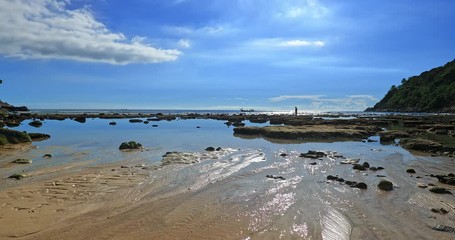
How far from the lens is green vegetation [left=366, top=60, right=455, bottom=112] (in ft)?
438

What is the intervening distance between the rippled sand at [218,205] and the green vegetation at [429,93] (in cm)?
13048

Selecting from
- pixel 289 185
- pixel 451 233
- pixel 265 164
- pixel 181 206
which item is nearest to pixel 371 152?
pixel 265 164

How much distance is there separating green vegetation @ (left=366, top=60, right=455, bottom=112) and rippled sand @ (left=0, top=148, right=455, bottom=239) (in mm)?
130480

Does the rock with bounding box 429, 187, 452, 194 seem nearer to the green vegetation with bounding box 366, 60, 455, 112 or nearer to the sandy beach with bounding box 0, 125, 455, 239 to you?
the sandy beach with bounding box 0, 125, 455, 239

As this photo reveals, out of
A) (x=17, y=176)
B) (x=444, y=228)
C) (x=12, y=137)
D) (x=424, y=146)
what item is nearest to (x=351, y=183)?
(x=444, y=228)

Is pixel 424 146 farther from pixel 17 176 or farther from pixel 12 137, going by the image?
pixel 12 137

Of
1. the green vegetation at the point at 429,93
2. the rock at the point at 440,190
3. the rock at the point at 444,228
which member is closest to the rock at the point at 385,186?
the rock at the point at 440,190

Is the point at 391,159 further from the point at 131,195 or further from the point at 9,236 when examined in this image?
the point at 9,236

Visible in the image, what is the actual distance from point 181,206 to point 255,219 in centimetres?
248

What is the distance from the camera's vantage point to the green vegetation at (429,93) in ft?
438

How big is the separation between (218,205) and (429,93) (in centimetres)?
16434

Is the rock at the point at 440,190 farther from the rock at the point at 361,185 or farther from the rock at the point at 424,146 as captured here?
the rock at the point at 424,146

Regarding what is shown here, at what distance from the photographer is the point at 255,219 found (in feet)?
30.7

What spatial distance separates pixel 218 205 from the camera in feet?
35.3
